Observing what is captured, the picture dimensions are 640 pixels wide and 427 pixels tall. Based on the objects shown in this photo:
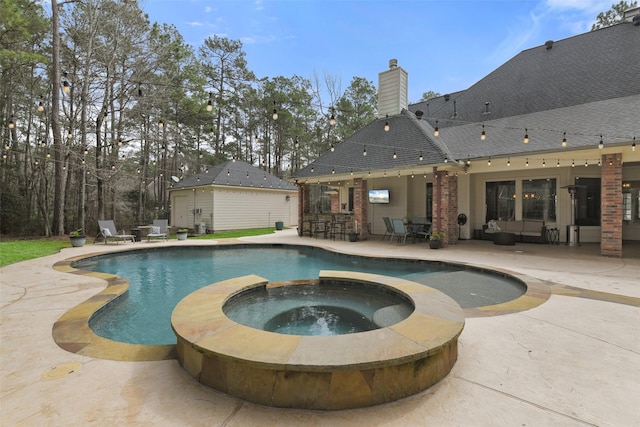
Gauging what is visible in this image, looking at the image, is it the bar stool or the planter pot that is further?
the bar stool

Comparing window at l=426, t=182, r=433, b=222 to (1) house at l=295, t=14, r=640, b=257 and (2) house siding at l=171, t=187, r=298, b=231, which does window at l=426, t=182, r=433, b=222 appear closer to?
(1) house at l=295, t=14, r=640, b=257

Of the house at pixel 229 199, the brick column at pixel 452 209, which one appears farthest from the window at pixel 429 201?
the house at pixel 229 199

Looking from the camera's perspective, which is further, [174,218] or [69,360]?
[174,218]

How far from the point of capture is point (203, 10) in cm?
1290

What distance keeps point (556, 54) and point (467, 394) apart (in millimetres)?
13760

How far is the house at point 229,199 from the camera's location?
52.6 ft

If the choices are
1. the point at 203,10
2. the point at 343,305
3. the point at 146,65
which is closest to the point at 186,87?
the point at 146,65

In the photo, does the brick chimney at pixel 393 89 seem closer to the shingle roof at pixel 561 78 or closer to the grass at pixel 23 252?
the shingle roof at pixel 561 78

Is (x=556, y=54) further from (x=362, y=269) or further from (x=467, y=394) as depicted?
(x=467, y=394)

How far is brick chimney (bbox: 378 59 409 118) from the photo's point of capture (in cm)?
1288

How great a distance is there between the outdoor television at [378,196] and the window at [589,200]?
6.55 m

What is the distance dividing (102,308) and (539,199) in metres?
13.0

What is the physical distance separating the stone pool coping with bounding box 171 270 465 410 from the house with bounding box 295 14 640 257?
775 centimetres

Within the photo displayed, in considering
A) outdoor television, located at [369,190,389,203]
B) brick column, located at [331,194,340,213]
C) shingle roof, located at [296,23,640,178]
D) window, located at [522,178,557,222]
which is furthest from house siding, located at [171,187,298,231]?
window, located at [522,178,557,222]
